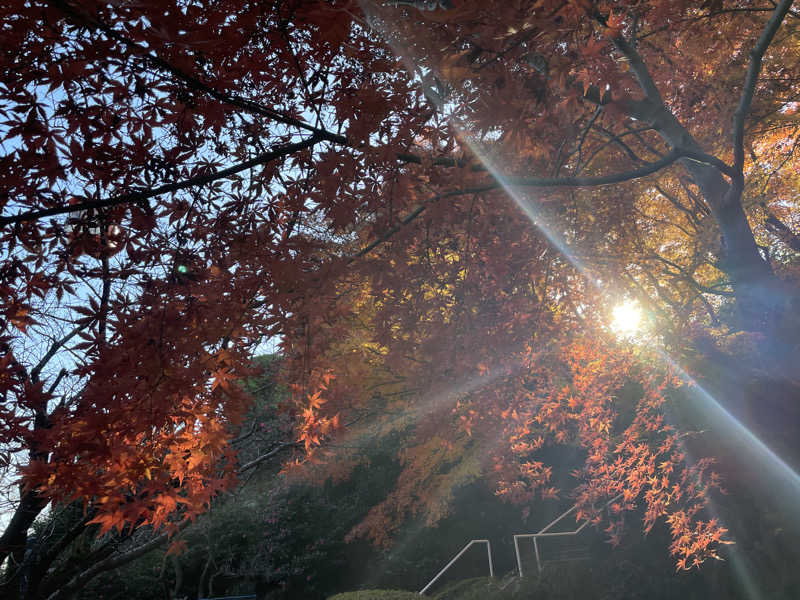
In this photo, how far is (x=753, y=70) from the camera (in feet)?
11.1

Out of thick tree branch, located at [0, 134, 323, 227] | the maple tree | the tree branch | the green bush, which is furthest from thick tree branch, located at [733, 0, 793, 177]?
the green bush

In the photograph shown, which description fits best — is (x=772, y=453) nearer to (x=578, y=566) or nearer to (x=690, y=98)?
(x=578, y=566)

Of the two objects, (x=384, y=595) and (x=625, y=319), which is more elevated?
(x=625, y=319)

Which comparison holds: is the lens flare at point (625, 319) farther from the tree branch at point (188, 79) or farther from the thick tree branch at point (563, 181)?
the tree branch at point (188, 79)

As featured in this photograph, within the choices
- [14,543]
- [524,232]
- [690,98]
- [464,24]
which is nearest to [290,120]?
[464,24]

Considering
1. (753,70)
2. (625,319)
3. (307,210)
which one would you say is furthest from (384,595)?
(753,70)

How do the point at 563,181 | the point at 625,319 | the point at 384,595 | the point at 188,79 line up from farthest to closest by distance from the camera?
1. the point at 384,595
2. the point at 625,319
3. the point at 563,181
4. the point at 188,79

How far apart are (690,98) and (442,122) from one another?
6.31m

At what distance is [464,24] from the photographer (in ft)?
7.18

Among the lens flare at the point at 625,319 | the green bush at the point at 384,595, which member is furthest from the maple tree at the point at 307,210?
the green bush at the point at 384,595

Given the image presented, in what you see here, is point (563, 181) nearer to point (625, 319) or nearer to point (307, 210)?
point (307, 210)

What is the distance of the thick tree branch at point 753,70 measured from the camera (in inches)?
118

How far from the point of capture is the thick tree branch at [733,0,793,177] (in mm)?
2996

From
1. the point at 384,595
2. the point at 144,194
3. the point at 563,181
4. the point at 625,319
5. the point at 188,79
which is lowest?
the point at 384,595
